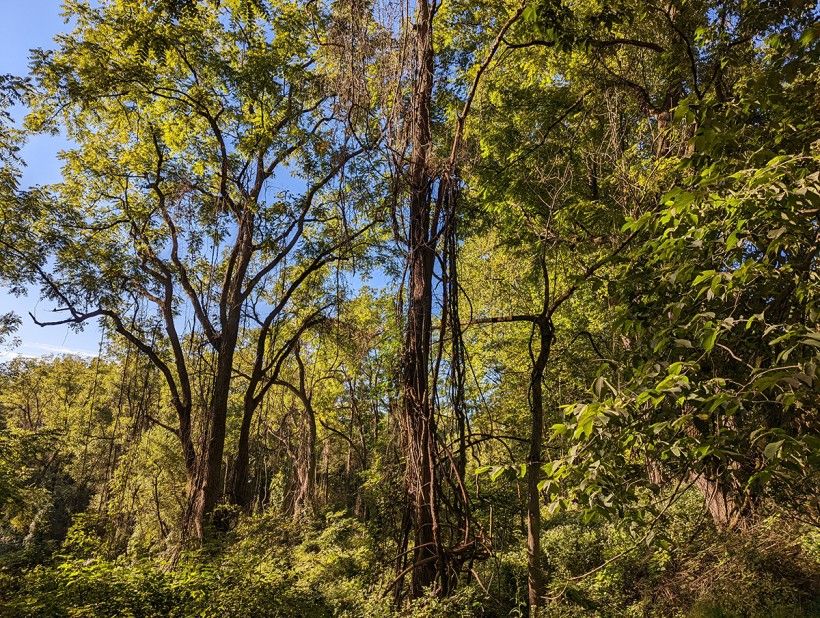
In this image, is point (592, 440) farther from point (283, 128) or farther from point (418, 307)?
point (283, 128)

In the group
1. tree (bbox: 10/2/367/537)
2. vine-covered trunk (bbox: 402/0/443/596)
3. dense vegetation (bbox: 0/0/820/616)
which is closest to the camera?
dense vegetation (bbox: 0/0/820/616)

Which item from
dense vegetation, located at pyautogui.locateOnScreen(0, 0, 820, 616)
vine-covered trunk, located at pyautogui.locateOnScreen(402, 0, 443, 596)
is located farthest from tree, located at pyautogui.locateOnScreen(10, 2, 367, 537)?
vine-covered trunk, located at pyautogui.locateOnScreen(402, 0, 443, 596)

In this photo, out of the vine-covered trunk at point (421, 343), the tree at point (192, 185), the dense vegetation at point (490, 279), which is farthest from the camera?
the tree at point (192, 185)

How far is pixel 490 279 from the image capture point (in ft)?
22.3

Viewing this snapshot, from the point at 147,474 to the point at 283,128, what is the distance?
12361 mm

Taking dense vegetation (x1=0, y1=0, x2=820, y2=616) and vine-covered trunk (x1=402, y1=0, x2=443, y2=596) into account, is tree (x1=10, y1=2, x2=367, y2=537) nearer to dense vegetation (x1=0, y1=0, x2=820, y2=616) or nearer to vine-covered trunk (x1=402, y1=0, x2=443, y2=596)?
dense vegetation (x1=0, y1=0, x2=820, y2=616)

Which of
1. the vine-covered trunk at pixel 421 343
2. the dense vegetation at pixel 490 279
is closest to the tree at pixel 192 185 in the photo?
the dense vegetation at pixel 490 279

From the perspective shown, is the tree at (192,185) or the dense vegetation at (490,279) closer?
the dense vegetation at (490,279)

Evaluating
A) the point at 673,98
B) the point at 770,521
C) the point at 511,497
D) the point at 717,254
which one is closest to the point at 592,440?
the point at 717,254

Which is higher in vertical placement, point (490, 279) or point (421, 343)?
point (490, 279)

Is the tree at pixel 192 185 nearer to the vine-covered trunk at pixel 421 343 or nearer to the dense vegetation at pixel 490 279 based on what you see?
the dense vegetation at pixel 490 279

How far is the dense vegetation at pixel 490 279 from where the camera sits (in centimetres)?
201

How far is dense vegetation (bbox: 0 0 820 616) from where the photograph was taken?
2012 mm

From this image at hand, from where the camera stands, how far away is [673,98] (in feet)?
17.3
